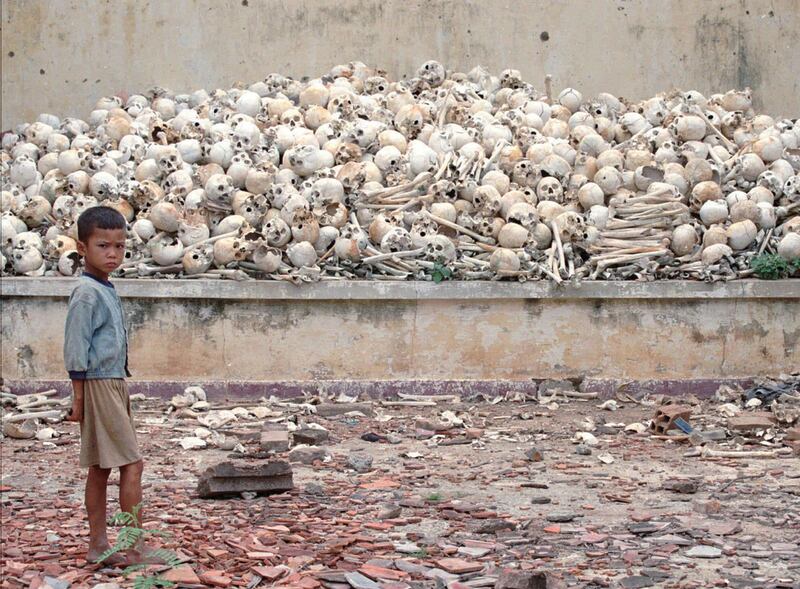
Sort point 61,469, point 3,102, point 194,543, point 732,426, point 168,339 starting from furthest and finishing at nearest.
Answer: point 3,102
point 168,339
point 732,426
point 61,469
point 194,543

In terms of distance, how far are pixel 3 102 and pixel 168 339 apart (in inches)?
217

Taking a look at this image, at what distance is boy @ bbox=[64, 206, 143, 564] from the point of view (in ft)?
16.9

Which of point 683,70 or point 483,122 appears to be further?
point 683,70

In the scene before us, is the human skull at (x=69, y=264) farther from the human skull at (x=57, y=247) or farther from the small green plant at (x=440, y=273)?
the small green plant at (x=440, y=273)

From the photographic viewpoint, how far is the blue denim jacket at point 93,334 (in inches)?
202

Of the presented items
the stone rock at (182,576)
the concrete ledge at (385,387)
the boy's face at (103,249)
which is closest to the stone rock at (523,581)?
the stone rock at (182,576)

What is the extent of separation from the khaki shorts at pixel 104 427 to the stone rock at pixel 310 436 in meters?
3.06

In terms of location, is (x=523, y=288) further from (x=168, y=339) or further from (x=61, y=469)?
(x=61, y=469)

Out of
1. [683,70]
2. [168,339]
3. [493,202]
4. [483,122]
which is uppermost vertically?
[683,70]

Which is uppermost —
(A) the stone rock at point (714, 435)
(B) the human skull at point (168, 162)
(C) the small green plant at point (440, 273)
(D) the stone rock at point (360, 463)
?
(B) the human skull at point (168, 162)

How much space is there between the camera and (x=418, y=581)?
5043 millimetres

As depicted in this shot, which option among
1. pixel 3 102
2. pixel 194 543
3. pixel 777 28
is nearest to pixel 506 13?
pixel 777 28

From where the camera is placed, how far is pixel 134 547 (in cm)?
516

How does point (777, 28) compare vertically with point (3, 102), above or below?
above
